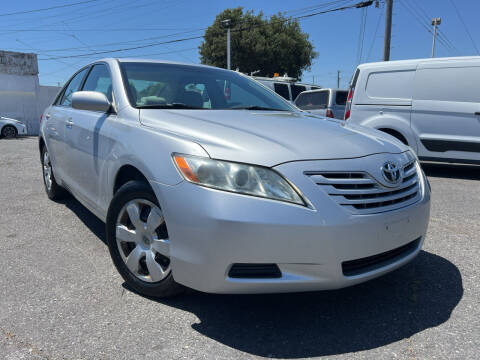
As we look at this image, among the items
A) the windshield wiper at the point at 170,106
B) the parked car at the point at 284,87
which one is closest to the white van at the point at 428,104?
the windshield wiper at the point at 170,106

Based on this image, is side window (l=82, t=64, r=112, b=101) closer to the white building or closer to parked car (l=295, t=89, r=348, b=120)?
parked car (l=295, t=89, r=348, b=120)

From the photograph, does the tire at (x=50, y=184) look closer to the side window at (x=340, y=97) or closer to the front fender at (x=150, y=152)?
the front fender at (x=150, y=152)

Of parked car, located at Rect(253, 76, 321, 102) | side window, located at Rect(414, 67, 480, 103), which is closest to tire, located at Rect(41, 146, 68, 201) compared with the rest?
side window, located at Rect(414, 67, 480, 103)

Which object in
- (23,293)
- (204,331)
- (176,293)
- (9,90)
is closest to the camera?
(204,331)

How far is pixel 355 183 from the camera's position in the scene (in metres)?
2.04

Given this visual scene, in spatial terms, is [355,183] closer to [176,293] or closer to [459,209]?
[176,293]

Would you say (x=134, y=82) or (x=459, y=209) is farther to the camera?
(x=459, y=209)

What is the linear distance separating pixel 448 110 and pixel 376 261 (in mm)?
5291

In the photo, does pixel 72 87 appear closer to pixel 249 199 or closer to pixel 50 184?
pixel 50 184

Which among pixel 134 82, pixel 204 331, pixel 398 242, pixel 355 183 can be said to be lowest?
pixel 204 331

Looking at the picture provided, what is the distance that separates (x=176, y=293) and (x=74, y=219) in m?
2.22

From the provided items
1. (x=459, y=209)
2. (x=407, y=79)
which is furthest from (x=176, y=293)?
(x=407, y=79)

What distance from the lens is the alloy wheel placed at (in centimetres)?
225

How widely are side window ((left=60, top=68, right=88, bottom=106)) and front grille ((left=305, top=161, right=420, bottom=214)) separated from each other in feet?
9.60
